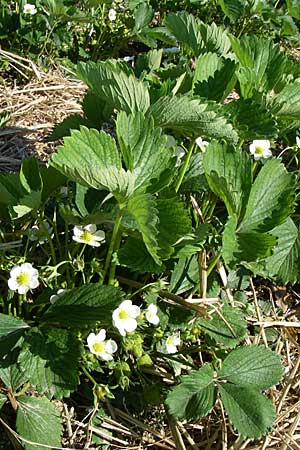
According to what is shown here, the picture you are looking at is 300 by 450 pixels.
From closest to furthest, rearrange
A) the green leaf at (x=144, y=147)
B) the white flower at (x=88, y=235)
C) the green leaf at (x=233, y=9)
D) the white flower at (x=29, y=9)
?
the green leaf at (x=144, y=147)
the white flower at (x=88, y=235)
the white flower at (x=29, y=9)
the green leaf at (x=233, y=9)

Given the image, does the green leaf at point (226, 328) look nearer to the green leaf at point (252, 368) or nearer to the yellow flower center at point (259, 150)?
the green leaf at point (252, 368)

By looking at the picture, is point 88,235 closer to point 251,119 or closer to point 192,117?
point 192,117

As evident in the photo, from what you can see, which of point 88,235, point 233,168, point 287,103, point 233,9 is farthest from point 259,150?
point 233,9

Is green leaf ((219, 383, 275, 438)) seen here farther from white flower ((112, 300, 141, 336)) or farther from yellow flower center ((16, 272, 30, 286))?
yellow flower center ((16, 272, 30, 286))

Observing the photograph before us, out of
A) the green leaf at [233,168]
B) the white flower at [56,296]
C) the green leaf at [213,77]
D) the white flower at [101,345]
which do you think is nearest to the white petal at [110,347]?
the white flower at [101,345]

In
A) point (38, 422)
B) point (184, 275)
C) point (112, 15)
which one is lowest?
point (38, 422)

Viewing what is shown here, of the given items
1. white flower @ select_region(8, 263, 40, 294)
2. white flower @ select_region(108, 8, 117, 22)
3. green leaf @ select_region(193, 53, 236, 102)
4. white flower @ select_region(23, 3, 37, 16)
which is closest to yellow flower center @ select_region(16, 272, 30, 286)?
white flower @ select_region(8, 263, 40, 294)
